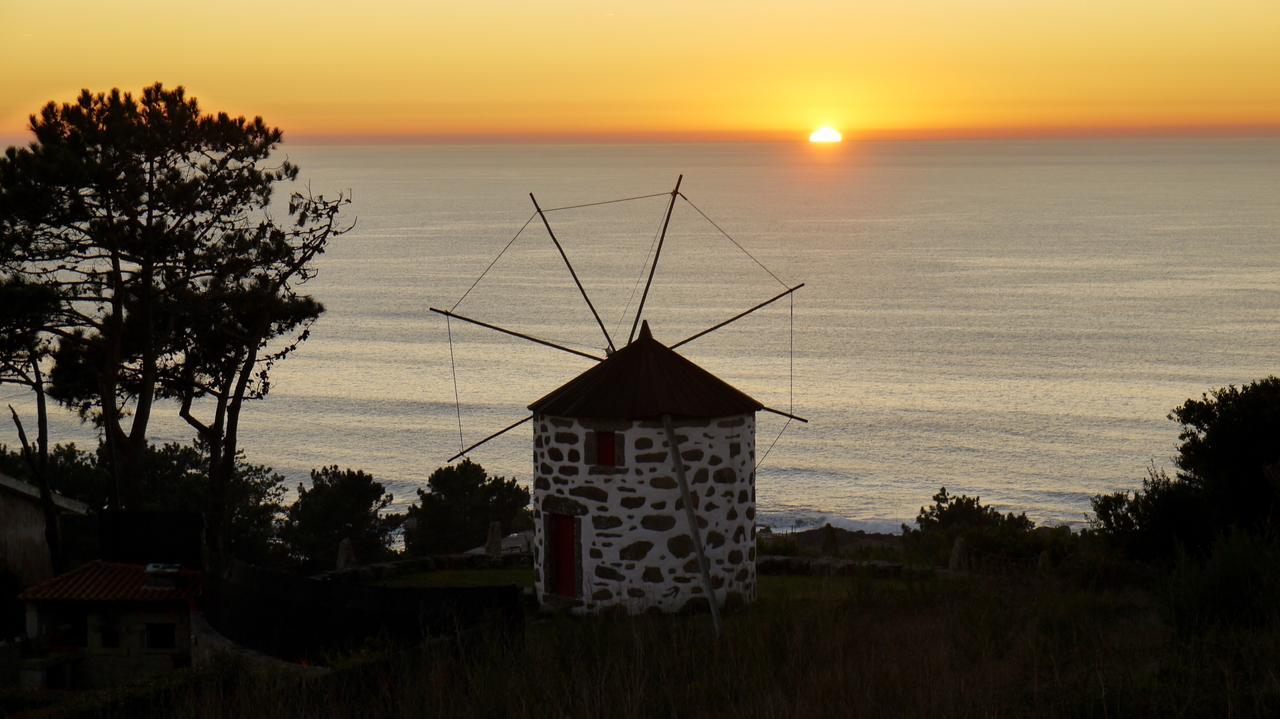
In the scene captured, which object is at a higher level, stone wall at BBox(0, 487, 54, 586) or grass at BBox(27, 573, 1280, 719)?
stone wall at BBox(0, 487, 54, 586)

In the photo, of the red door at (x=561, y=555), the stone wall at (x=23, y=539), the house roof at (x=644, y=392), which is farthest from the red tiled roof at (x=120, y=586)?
the house roof at (x=644, y=392)

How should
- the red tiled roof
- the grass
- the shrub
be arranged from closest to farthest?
the grass < the red tiled roof < the shrub

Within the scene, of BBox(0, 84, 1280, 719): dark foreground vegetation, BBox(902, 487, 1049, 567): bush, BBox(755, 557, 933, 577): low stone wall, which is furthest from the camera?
BBox(902, 487, 1049, 567): bush

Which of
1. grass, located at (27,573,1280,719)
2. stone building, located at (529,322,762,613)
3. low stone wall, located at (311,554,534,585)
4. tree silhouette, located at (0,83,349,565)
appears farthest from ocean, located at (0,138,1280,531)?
grass, located at (27,573,1280,719)

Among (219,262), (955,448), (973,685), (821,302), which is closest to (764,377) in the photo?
A: (955,448)

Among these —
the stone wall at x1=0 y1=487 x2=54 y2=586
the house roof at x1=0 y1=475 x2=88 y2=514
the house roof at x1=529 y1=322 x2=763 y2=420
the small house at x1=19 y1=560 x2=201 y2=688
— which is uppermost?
the house roof at x1=529 y1=322 x2=763 y2=420

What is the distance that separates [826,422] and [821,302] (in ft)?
133

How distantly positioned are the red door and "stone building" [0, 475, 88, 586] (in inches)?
514

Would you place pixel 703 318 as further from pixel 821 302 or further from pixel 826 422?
pixel 826 422

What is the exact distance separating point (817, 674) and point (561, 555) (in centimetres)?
822

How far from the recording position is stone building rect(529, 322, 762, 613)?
20.6m

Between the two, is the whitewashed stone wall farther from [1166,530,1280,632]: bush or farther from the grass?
[1166,530,1280,632]: bush

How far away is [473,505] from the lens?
39312 mm

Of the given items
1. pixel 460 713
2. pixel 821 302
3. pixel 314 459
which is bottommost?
pixel 460 713
